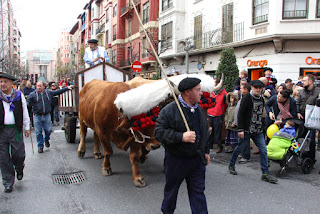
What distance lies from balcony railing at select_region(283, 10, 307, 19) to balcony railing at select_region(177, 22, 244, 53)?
2771 millimetres

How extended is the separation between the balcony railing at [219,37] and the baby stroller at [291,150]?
36.9 feet

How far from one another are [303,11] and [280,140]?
11.3 meters

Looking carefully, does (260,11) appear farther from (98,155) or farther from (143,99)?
(143,99)

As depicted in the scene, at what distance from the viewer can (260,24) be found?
612 inches

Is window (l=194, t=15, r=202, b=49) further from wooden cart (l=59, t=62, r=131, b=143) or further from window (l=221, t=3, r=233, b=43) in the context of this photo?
wooden cart (l=59, t=62, r=131, b=143)

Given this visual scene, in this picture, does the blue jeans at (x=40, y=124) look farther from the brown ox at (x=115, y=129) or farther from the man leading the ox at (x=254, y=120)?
the man leading the ox at (x=254, y=120)

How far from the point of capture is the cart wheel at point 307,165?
19.5 ft

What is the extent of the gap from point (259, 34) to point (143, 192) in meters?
13.3

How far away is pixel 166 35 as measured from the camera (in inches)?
997

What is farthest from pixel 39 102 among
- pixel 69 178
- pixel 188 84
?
pixel 188 84

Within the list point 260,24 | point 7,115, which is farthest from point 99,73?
point 260,24

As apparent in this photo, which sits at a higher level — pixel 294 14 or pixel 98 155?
pixel 294 14

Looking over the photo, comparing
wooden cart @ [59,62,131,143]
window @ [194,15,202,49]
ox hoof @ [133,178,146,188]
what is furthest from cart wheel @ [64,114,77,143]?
window @ [194,15,202,49]

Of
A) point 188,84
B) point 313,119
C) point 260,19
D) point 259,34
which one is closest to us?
point 188,84
